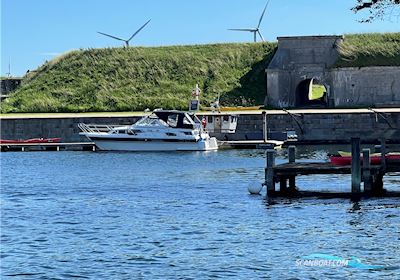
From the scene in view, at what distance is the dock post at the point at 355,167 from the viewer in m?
30.2

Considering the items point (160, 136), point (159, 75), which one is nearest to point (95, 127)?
point (160, 136)

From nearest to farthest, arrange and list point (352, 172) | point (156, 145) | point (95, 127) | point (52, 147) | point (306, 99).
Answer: point (352, 172) < point (156, 145) < point (52, 147) < point (95, 127) < point (306, 99)

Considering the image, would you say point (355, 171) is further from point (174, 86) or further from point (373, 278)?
point (174, 86)

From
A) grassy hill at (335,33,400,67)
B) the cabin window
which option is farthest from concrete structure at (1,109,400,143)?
grassy hill at (335,33,400,67)

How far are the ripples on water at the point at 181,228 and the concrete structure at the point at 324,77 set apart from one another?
31.1m

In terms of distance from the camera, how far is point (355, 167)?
30.4 m

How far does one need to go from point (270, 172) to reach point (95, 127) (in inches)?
1250

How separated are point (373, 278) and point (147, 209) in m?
11.7

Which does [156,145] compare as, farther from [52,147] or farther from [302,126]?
[302,126]

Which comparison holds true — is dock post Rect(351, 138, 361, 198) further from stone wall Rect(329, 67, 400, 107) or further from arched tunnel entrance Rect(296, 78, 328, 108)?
arched tunnel entrance Rect(296, 78, 328, 108)

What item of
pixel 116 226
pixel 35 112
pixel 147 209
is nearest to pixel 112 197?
pixel 147 209

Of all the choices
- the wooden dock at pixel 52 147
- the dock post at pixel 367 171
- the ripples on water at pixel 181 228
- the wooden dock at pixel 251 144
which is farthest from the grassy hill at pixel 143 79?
the dock post at pixel 367 171

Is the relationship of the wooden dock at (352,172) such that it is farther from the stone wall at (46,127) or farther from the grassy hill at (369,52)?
the grassy hill at (369,52)

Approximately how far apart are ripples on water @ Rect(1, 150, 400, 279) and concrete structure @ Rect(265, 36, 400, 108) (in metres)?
31.1
